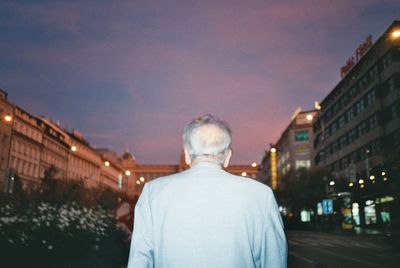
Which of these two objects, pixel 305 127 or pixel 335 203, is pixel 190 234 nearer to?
pixel 335 203

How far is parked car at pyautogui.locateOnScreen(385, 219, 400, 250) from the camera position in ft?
71.7

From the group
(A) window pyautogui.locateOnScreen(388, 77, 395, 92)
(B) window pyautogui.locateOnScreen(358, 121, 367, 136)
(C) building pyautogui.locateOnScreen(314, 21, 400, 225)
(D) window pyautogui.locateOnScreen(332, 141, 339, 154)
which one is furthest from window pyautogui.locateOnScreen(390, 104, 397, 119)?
(D) window pyautogui.locateOnScreen(332, 141, 339, 154)

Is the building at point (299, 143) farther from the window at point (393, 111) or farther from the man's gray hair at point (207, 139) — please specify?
the man's gray hair at point (207, 139)

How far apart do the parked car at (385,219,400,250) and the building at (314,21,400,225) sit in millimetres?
15730

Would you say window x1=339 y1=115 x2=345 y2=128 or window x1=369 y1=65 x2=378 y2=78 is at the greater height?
window x1=369 y1=65 x2=378 y2=78

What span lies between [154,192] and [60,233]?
395 inches

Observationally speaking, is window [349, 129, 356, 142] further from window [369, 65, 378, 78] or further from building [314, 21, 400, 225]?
window [369, 65, 378, 78]

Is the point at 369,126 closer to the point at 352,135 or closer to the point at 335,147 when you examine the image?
the point at 352,135

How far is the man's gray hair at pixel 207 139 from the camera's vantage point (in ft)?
8.76

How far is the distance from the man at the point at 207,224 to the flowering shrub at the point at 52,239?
808cm

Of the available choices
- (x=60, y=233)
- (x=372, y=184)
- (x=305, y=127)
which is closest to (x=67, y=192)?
(x=60, y=233)

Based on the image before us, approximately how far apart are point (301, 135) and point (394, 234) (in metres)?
74.1

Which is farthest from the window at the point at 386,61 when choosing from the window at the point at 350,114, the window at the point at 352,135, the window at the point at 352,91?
the window at the point at 352,135

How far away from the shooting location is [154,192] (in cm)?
253
